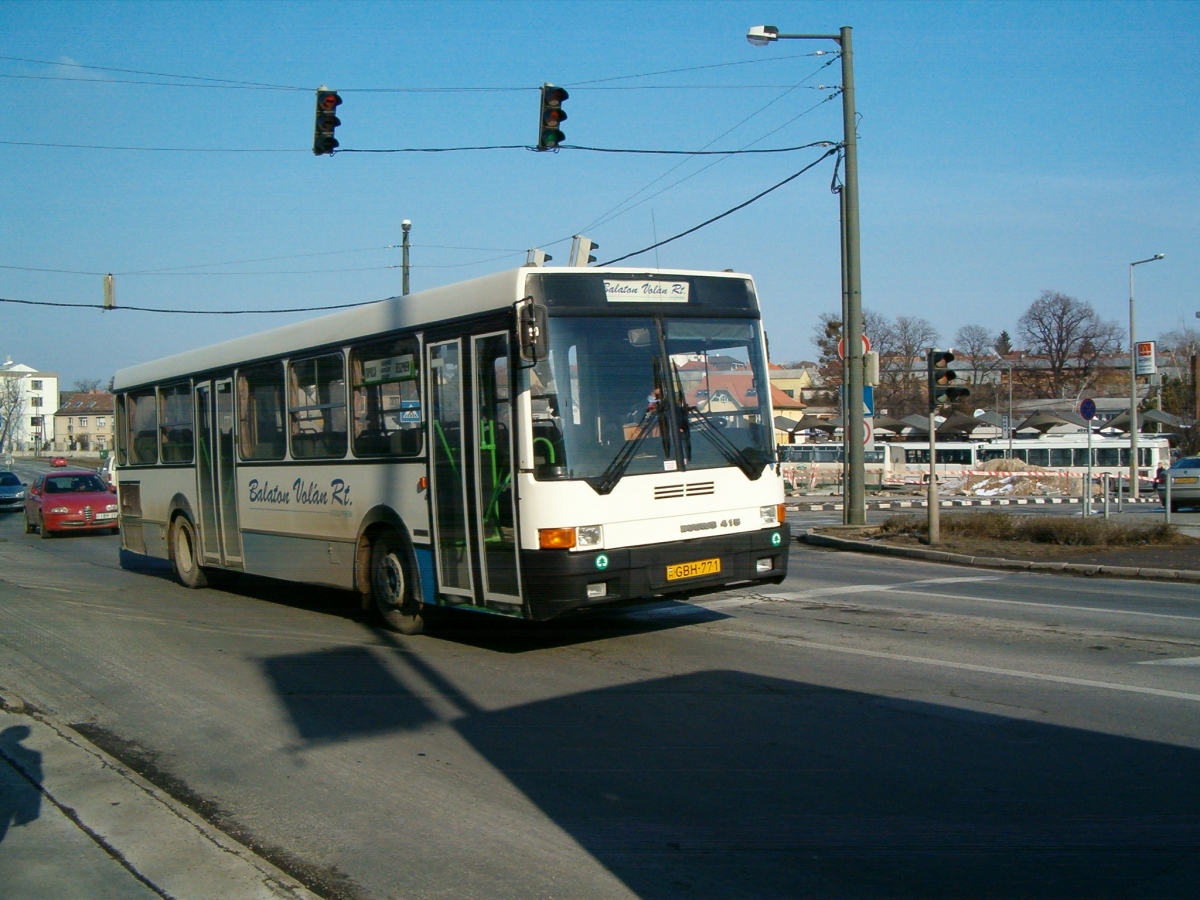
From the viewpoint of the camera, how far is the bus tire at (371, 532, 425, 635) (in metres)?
9.90

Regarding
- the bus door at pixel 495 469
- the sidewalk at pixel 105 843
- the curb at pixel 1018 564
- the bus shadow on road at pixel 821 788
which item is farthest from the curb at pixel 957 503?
the sidewalk at pixel 105 843

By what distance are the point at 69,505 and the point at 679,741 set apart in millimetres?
23912

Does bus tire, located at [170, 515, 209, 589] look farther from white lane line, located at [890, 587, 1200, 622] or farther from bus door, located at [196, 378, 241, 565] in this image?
white lane line, located at [890, 587, 1200, 622]

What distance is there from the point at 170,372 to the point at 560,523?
874cm

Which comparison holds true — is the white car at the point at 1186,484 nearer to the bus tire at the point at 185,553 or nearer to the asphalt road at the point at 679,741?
the asphalt road at the point at 679,741

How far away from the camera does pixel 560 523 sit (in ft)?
26.4

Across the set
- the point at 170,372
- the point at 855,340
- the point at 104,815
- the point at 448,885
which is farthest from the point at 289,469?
the point at 855,340

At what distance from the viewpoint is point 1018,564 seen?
15461 millimetres

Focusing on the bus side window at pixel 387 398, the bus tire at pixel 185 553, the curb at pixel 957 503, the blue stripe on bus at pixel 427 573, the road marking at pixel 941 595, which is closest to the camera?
the blue stripe on bus at pixel 427 573

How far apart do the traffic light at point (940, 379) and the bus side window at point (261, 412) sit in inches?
407

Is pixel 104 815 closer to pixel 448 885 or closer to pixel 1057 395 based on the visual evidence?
pixel 448 885

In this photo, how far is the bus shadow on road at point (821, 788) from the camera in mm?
4355

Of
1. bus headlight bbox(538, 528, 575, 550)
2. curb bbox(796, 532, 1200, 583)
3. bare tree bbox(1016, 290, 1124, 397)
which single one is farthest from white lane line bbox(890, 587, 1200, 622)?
bare tree bbox(1016, 290, 1124, 397)

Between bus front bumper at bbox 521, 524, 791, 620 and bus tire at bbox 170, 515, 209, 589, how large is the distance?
7843mm
